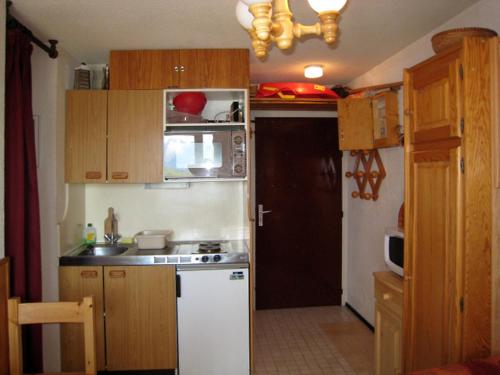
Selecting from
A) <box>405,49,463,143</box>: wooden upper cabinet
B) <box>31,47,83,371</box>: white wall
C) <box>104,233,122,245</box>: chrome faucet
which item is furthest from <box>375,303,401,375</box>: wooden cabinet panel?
<box>31,47,83,371</box>: white wall

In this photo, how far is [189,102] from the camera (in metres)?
3.02

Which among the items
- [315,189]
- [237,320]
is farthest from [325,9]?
[315,189]

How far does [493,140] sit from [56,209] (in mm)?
2643

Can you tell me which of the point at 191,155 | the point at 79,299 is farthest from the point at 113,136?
the point at 79,299

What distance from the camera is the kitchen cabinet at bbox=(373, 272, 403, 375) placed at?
7.62 feet

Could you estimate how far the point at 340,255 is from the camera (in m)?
4.38

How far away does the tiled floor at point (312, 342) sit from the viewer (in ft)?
10.00

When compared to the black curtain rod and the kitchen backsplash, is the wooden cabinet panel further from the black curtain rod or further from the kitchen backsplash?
the black curtain rod

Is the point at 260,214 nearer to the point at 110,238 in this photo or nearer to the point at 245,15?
the point at 110,238

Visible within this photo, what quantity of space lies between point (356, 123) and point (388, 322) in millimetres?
1671

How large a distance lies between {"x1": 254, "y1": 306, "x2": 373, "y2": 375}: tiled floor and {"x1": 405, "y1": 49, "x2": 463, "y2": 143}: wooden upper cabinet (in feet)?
6.21

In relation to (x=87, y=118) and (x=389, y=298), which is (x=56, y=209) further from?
(x=389, y=298)

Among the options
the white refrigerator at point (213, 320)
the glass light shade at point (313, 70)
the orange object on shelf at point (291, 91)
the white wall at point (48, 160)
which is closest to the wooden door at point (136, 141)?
the white wall at point (48, 160)

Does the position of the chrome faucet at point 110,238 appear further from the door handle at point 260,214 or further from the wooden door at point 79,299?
the door handle at point 260,214
